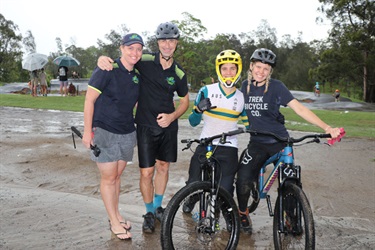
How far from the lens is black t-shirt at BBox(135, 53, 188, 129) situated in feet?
14.5

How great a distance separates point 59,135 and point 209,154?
8.27 meters

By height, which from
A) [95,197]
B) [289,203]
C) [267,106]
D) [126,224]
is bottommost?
[95,197]

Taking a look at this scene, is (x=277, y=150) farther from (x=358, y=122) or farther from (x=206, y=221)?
(x=358, y=122)

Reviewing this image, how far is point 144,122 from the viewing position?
446 centimetres

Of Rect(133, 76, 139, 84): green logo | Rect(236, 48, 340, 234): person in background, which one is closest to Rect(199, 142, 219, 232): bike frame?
Rect(236, 48, 340, 234): person in background

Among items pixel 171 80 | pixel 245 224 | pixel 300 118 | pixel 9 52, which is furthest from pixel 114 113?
pixel 9 52

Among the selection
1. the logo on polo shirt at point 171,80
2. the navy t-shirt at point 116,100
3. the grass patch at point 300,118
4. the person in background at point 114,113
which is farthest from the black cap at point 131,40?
the grass patch at point 300,118

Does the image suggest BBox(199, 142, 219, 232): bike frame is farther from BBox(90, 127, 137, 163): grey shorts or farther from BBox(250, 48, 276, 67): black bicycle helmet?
BBox(250, 48, 276, 67): black bicycle helmet

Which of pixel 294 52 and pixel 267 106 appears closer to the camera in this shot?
pixel 267 106

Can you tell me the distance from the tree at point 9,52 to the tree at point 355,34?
44005 mm

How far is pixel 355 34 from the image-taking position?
3828 centimetres

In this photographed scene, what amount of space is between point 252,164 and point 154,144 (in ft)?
3.84

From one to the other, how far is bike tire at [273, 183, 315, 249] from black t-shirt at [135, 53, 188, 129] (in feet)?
5.51

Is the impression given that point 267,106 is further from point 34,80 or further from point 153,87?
point 34,80
